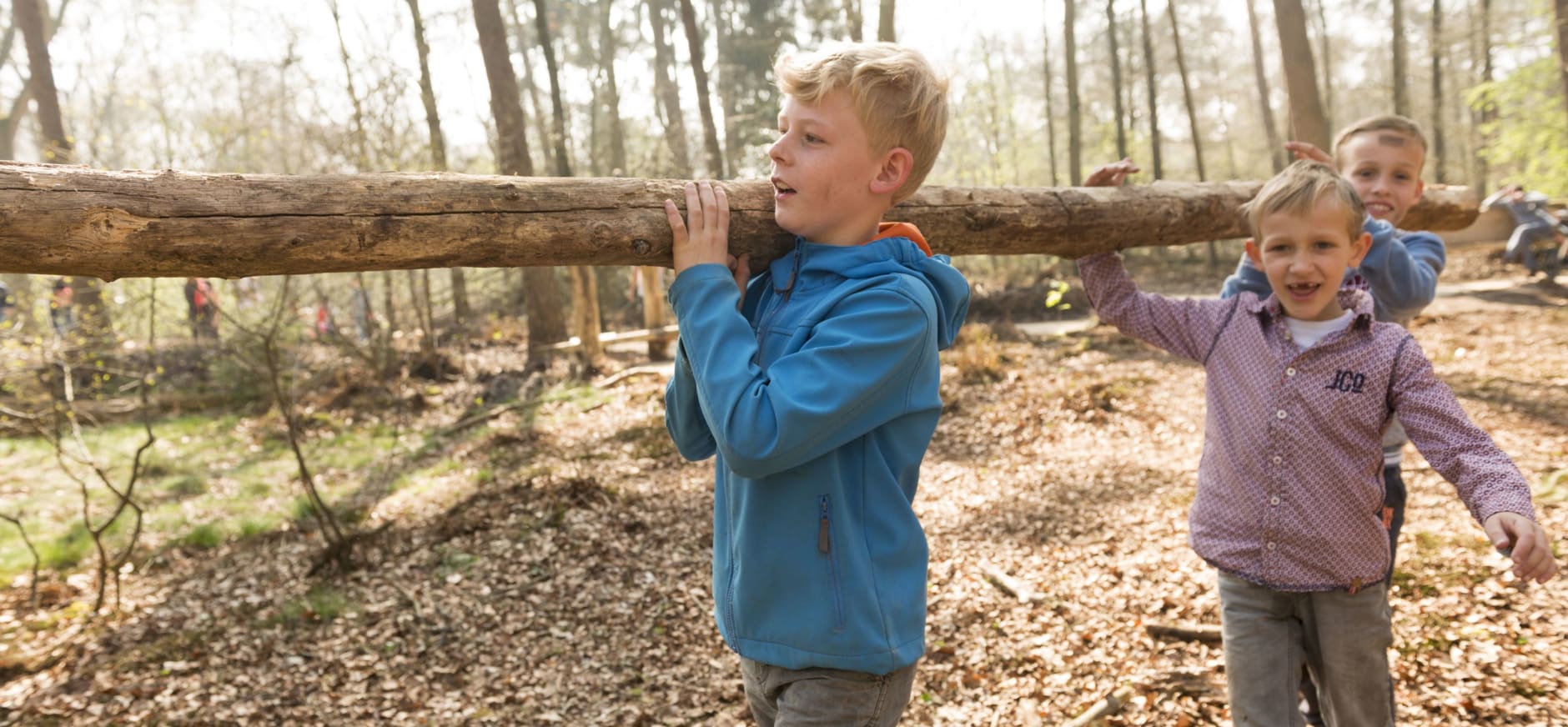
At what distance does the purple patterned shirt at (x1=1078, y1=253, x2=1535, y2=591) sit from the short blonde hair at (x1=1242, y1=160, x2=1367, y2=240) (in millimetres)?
232

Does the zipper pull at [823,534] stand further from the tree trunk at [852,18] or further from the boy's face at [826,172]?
the tree trunk at [852,18]

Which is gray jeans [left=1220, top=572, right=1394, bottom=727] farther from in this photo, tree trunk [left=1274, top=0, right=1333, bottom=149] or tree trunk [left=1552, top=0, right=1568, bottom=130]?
tree trunk [left=1552, top=0, right=1568, bottom=130]

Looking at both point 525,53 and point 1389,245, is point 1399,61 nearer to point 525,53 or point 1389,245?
point 1389,245

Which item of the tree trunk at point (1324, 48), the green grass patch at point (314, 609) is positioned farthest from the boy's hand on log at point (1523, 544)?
the tree trunk at point (1324, 48)

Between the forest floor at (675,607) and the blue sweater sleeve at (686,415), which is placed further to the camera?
the forest floor at (675,607)

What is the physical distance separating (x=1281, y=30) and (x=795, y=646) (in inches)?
416

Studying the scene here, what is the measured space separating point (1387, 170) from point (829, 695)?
2817mm

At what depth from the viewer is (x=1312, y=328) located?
2.40 meters

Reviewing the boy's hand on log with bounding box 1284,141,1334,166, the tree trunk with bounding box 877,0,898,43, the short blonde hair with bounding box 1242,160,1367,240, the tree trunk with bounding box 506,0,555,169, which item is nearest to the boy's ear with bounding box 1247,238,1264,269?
the short blonde hair with bounding box 1242,160,1367,240

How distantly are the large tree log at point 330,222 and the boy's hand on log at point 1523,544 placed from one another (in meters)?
1.52

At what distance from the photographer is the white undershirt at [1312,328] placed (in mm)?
2344

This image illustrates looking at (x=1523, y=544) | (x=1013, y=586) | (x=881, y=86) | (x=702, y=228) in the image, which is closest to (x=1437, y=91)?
(x=1013, y=586)

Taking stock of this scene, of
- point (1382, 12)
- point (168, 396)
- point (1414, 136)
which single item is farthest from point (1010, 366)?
point (1382, 12)

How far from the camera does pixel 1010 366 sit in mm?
9508
